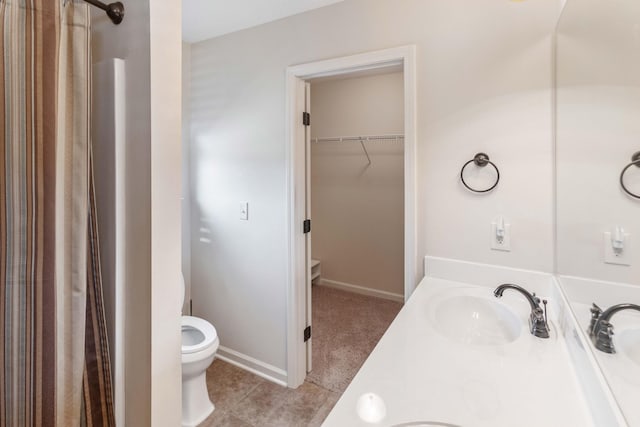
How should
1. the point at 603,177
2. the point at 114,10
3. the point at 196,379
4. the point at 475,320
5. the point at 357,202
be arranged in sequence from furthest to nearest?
the point at 357,202 → the point at 196,379 → the point at 475,320 → the point at 114,10 → the point at 603,177

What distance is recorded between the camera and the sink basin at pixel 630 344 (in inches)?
23.4

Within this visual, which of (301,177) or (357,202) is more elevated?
(301,177)

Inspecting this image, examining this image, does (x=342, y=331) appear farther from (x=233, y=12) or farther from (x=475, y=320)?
(x=233, y=12)

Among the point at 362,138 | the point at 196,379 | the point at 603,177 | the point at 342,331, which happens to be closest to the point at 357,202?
the point at 362,138

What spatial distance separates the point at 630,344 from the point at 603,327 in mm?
115

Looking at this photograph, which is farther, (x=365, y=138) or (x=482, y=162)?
(x=365, y=138)

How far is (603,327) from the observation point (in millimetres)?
729

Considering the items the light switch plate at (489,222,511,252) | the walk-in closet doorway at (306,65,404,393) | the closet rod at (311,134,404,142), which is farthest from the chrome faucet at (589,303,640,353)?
the closet rod at (311,134,404,142)

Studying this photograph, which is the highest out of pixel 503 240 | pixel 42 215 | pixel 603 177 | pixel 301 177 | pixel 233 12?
pixel 233 12

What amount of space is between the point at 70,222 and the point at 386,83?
9.85ft

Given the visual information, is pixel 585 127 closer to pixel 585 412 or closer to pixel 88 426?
pixel 585 412

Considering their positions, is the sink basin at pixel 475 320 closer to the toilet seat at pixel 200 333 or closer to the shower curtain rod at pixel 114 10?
the toilet seat at pixel 200 333

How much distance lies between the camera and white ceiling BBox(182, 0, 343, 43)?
68.6 inches

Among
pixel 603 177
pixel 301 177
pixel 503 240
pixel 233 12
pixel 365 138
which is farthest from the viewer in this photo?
pixel 365 138
